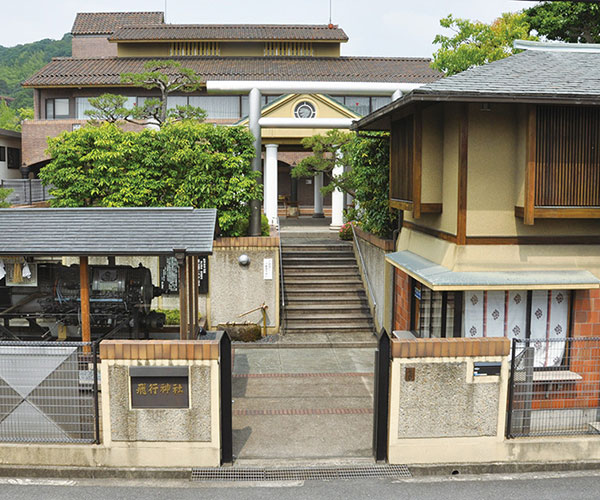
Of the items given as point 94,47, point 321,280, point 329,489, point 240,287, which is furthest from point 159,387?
point 94,47

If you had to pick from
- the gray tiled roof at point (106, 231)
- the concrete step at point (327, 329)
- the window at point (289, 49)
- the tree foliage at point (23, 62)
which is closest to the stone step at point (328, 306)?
the concrete step at point (327, 329)

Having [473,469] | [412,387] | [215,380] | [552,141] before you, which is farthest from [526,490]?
[552,141]

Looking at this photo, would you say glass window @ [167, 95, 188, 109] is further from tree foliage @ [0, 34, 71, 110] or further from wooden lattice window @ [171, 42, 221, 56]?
tree foliage @ [0, 34, 71, 110]

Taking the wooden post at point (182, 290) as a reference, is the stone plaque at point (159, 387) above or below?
below

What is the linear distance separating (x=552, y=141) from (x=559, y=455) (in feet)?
15.6

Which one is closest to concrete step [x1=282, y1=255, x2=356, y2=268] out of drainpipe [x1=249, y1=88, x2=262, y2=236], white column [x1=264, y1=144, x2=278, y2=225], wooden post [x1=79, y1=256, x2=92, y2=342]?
drainpipe [x1=249, y1=88, x2=262, y2=236]

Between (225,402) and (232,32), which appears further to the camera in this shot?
(232,32)

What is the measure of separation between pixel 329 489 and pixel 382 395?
138cm

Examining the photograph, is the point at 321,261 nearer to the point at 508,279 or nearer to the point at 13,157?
the point at 508,279

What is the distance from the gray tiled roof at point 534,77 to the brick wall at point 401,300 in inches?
176

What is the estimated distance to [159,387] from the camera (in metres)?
8.29

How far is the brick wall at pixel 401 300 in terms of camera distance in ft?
43.6

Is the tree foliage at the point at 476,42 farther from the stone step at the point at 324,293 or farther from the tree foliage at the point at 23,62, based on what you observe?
the tree foliage at the point at 23,62

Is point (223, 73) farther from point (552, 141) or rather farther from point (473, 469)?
point (473, 469)
